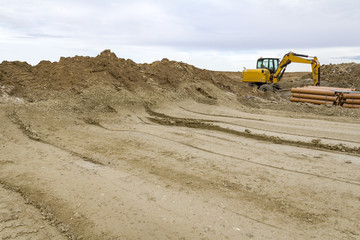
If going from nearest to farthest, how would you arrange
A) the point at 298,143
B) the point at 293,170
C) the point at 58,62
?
the point at 293,170 → the point at 298,143 → the point at 58,62

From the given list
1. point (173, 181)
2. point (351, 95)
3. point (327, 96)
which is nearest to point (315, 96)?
point (327, 96)

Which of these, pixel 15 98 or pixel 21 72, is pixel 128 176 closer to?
pixel 15 98

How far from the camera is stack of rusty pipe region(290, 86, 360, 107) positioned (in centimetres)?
1420

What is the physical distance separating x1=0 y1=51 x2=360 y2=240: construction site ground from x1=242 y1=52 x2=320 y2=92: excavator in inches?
308

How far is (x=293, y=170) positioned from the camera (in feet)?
19.5

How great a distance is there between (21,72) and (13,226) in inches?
395

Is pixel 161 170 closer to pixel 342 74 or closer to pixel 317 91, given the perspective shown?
pixel 317 91

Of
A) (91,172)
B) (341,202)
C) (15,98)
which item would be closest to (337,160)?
(341,202)

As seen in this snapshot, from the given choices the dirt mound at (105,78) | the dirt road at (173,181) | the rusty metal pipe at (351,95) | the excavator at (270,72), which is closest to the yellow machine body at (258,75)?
the excavator at (270,72)

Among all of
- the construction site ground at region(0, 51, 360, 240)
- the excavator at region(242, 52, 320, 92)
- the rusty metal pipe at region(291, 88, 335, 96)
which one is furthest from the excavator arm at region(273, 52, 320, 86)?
the construction site ground at region(0, 51, 360, 240)

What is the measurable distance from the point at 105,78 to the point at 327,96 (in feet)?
34.5

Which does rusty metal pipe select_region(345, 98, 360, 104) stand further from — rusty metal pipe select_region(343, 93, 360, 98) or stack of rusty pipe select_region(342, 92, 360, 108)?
rusty metal pipe select_region(343, 93, 360, 98)

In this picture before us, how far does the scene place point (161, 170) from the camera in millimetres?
5824

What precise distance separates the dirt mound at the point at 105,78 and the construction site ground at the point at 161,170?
0.35 feet
